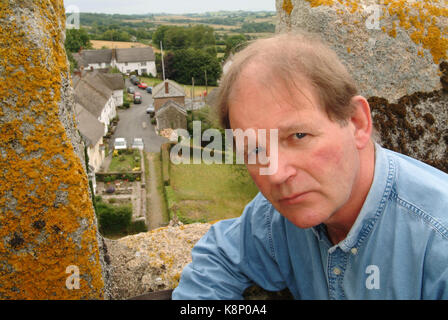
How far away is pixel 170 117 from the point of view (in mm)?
37344

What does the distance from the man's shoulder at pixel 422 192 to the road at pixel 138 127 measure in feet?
96.6

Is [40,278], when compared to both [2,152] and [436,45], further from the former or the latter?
[436,45]

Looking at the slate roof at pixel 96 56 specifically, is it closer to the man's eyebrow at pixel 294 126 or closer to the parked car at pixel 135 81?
the parked car at pixel 135 81

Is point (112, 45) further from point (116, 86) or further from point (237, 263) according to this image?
point (237, 263)

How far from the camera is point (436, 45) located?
5199 millimetres

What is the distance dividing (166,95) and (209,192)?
21.9 metres

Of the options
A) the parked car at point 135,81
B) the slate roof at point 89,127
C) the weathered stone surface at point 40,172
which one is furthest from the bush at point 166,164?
the parked car at point 135,81

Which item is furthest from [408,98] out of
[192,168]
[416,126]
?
[192,168]

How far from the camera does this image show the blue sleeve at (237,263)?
95.4 inches

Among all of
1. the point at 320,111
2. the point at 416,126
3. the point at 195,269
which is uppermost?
the point at 320,111

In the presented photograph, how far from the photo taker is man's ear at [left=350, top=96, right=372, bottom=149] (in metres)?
1.94

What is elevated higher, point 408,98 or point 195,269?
point 408,98

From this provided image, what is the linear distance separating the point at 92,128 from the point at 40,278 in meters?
26.4

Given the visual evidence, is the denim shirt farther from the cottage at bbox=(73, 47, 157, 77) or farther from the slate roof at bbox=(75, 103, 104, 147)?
the cottage at bbox=(73, 47, 157, 77)
